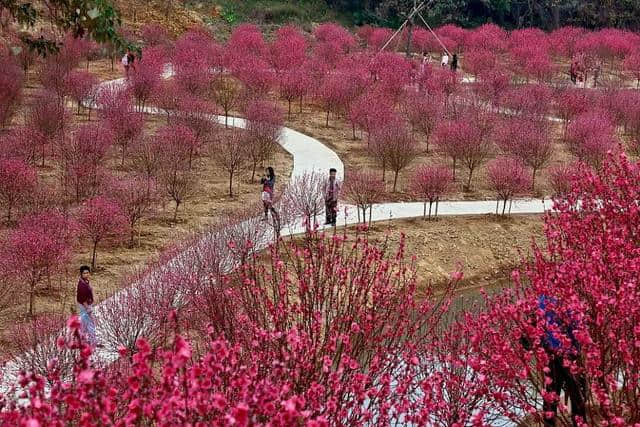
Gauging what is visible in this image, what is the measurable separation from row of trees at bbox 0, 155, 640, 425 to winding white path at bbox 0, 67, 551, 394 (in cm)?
51

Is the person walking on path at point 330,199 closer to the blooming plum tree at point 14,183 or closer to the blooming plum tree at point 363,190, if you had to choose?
the blooming plum tree at point 363,190

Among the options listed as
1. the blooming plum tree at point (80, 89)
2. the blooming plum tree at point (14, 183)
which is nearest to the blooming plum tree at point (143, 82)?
the blooming plum tree at point (80, 89)

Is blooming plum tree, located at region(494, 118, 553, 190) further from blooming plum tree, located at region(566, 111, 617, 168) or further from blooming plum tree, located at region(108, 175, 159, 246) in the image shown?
blooming plum tree, located at region(108, 175, 159, 246)

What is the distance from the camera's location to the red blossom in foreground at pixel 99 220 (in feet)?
54.8

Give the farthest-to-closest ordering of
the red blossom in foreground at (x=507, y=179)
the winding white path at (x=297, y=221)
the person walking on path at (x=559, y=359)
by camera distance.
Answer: the red blossom in foreground at (x=507, y=179)
the winding white path at (x=297, y=221)
the person walking on path at (x=559, y=359)

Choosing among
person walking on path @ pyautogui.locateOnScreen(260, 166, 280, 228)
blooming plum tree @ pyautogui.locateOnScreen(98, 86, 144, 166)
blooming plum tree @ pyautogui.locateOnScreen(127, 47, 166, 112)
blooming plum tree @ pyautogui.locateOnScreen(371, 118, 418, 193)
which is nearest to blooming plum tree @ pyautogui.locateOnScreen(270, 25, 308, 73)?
blooming plum tree @ pyautogui.locateOnScreen(127, 47, 166, 112)

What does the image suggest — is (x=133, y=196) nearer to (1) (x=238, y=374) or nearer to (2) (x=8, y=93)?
(2) (x=8, y=93)

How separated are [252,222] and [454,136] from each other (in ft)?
35.8

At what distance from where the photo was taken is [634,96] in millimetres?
31781

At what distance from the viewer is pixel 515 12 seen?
57.6 metres

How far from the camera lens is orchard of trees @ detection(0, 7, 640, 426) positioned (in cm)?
693

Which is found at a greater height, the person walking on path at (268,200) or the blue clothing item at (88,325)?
the person walking on path at (268,200)

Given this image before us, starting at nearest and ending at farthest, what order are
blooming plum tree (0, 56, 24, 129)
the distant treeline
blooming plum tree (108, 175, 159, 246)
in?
1. blooming plum tree (108, 175, 159, 246)
2. blooming plum tree (0, 56, 24, 129)
3. the distant treeline

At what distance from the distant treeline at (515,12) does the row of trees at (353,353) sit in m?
45.6
